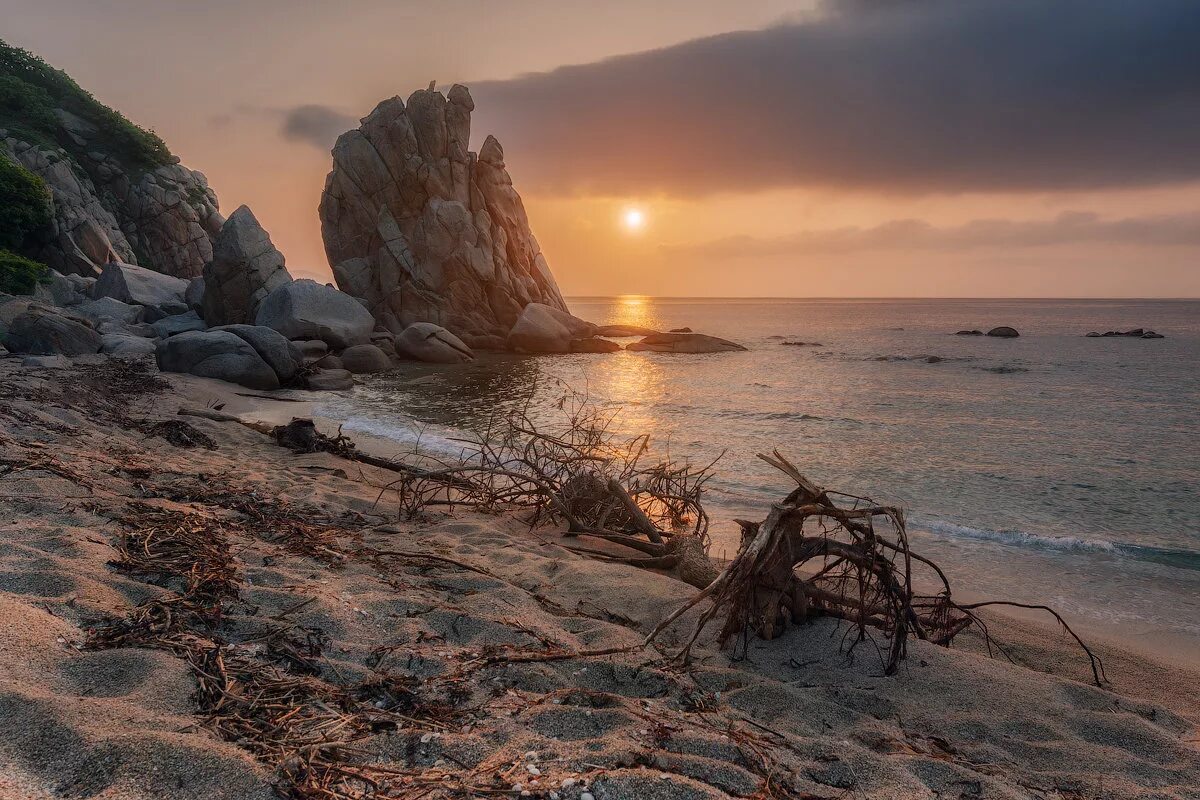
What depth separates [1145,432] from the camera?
15953 mm

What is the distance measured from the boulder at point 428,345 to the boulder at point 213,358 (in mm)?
13061

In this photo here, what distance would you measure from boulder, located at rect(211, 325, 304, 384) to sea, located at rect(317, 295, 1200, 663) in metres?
2.16

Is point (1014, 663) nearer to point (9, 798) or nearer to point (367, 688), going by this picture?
point (367, 688)

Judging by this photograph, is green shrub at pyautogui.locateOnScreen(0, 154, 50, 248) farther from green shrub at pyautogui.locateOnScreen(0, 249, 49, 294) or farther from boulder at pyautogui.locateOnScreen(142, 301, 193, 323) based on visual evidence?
boulder at pyautogui.locateOnScreen(142, 301, 193, 323)

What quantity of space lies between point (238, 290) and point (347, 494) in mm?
26547

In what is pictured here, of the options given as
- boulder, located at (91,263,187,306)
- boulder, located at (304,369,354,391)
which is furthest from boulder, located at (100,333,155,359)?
boulder, located at (91,263,187,306)

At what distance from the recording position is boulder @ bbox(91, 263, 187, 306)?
30641 mm

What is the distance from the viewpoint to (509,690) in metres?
3.21

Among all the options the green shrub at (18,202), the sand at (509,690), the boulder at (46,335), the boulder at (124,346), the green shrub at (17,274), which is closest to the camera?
the sand at (509,690)

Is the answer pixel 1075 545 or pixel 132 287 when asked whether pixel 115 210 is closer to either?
pixel 132 287

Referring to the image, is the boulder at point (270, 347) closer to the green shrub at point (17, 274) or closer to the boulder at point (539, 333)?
the green shrub at point (17, 274)

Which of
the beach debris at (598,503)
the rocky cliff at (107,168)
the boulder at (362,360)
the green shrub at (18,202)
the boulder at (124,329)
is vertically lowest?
the beach debris at (598,503)

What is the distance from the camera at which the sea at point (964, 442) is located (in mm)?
7422

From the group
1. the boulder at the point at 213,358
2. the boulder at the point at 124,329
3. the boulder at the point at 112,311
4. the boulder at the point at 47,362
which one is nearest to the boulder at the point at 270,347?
the boulder at the point at 213,358
